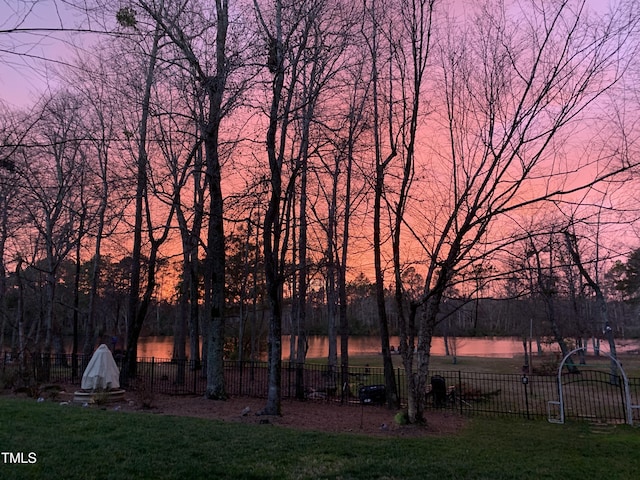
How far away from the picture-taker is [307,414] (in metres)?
11.9

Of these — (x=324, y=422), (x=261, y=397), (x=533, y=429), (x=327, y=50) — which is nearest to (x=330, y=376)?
(x=261, y=397)

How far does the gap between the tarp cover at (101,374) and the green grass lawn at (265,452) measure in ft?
9.25

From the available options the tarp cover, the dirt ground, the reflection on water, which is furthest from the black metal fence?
the reflection on water

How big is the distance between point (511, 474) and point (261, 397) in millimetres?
9629

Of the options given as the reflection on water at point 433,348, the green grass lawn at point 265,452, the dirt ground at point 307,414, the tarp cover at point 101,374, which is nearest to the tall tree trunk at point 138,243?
the dirt ground at point 307,414

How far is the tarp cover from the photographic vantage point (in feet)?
41.0

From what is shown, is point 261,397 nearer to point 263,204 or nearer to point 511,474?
point 263,204

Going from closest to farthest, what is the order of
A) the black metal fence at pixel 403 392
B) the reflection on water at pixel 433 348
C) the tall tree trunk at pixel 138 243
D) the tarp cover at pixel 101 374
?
the tarp cover at pixel 101 374
the black metal fence at pixel 403 392
the tall tree trunk at pixel 138 243
the reflection on water at pixel 433 348

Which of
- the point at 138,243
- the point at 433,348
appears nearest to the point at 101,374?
the point at 138,243

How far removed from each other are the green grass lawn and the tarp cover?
282 cm

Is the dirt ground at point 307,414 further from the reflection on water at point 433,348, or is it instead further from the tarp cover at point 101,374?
the reflection on water at point 433,348

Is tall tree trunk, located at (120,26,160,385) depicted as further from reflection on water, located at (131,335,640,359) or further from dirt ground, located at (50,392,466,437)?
reflection on water, located at (131,335,640,359)

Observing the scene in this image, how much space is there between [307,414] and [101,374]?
5.33m

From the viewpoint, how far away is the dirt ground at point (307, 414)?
389 inches
